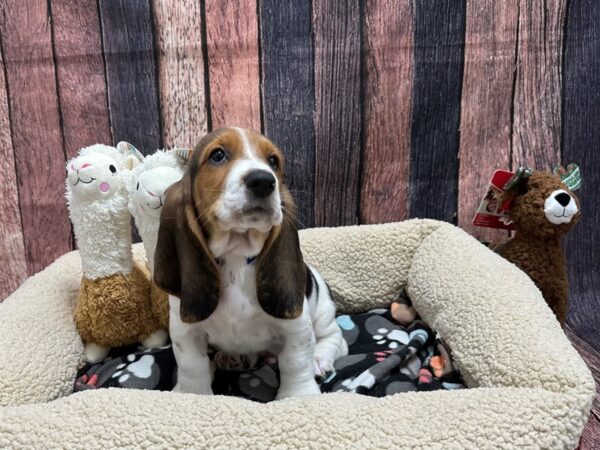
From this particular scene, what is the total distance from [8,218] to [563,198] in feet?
8.70

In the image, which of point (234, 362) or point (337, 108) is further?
point (337, 108)

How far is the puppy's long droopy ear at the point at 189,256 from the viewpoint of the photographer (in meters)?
1.65

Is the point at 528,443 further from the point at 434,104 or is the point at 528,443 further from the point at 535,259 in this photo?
the point at 434,104

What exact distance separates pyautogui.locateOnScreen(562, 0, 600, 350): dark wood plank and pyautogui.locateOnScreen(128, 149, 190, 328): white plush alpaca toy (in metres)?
1.93

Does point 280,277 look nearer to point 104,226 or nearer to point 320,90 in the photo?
point 104,226

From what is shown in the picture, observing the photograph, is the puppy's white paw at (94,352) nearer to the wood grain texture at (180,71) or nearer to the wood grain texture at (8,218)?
the wood grain texture at (8,218)

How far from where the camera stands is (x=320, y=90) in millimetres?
2594

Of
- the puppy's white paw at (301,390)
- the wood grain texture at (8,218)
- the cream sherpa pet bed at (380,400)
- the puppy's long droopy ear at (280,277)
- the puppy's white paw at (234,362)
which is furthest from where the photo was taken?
the wood grain texture at (8,218)

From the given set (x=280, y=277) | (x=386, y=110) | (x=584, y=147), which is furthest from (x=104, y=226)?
(x=584, y=147)

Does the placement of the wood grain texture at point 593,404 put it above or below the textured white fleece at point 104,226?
below

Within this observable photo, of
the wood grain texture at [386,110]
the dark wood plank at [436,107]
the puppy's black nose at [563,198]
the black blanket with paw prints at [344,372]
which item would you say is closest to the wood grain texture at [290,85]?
the wood grain texture at [386,110]

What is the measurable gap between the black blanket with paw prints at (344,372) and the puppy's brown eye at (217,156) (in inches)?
34.4

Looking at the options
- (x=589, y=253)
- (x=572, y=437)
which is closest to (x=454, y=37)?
(x=589, y=253)

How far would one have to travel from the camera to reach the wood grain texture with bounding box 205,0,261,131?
2.51m
